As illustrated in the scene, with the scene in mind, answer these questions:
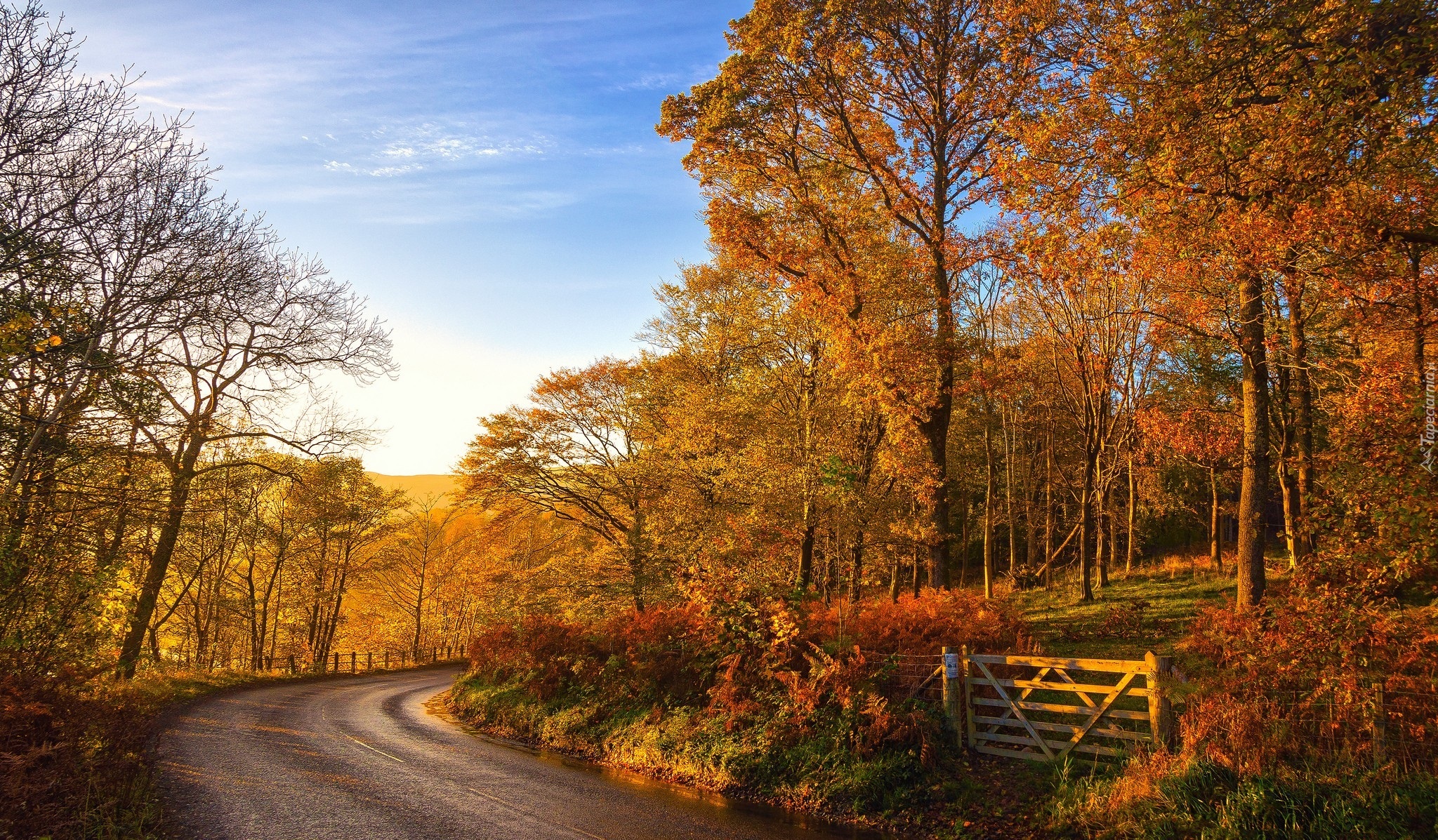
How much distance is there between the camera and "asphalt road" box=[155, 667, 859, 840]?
9.54 meters

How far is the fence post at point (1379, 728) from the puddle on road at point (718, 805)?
5675mm

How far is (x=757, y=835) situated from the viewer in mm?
9812

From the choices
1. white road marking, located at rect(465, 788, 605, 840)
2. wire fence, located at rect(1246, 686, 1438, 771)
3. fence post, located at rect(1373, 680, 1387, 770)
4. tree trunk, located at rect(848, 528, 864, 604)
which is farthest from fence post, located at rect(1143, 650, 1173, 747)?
tree trunk, located at rect(848, 528, 864, 604)

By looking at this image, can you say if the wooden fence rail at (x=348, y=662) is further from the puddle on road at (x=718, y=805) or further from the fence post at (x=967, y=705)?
the fence post at (x=967, y=705)

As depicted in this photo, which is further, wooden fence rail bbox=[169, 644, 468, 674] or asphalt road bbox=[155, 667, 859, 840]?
wooden fence rail bbox=[169, 644, 468, 674]

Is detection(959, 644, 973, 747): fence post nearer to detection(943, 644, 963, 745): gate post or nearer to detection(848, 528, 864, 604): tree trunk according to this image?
detection(943, 644, 963, 745): gate post

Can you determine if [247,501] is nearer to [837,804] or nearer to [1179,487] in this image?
[837,804]

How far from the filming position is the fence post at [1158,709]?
9.66 metres

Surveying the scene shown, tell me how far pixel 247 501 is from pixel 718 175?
25.8 m

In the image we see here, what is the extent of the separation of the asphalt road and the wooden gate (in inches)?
119

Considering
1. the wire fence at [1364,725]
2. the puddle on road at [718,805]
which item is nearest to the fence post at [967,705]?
the puddle on road at [718,805]

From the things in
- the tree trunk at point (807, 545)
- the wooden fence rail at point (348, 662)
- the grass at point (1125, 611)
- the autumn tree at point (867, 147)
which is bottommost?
the wooden fence rail at point (348, 662)

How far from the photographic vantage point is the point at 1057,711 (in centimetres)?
1085

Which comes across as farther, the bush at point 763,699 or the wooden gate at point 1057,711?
the bush at point 763,699
